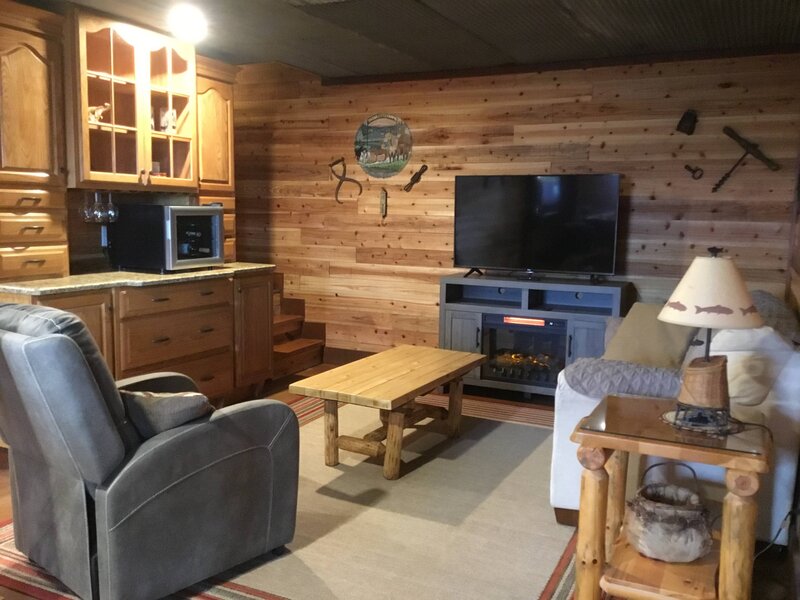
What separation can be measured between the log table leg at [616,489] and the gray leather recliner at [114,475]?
117cm

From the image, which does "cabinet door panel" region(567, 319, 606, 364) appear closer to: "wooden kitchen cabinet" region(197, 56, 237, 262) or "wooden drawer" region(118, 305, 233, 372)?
"wooden drawer" region(118, 305, 233, 372)

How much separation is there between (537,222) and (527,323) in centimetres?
71

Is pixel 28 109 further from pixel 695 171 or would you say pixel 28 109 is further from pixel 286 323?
pixel 695 171

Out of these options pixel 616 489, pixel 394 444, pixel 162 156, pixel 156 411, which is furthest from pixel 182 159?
pixel 616 489

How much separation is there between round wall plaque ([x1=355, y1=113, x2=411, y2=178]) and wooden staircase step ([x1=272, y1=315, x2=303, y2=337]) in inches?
53.4

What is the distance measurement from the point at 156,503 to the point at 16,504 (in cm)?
73

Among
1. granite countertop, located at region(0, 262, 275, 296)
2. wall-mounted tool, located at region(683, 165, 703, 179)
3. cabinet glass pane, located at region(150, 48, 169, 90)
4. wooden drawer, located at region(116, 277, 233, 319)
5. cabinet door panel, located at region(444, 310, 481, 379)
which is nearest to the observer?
granite countertop, located at region(0, 262, 275, 296)

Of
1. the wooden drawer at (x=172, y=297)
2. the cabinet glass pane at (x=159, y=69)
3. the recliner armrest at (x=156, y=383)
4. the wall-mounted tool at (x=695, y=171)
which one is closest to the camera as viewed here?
the recliner armrest at (x=156, y=383)

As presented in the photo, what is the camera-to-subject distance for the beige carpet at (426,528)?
8.49 ft

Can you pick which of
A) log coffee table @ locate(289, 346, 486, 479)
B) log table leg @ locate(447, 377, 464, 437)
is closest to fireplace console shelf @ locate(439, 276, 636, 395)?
log coffee table @ locate(289, 346, 486, 479)

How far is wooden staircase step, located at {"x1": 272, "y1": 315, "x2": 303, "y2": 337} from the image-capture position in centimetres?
589

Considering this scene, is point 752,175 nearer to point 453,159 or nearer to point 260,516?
point 453,159

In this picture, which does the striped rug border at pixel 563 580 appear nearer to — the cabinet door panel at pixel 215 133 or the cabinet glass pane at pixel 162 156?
the cabinet glass pane at pixel 162 156

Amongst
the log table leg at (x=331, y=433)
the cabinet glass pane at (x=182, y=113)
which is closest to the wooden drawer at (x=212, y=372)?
the log table leg at (x=331, y=433)
